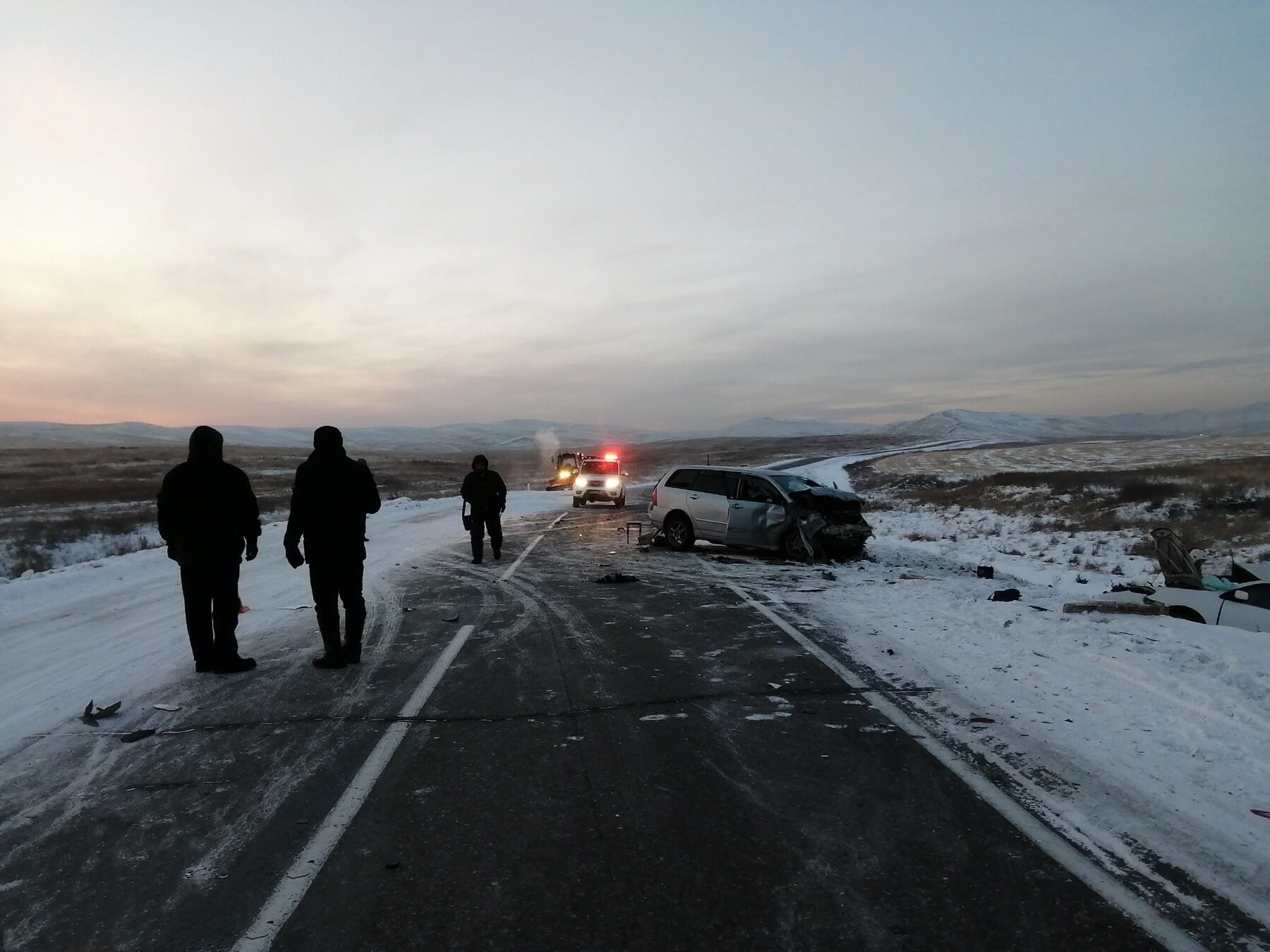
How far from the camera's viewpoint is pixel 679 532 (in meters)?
15.7

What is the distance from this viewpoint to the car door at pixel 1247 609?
25.0ft

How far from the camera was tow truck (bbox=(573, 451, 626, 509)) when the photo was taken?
28.9 meters

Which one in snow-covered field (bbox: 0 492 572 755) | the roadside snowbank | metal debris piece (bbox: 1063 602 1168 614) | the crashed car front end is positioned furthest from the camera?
the crashed car front end

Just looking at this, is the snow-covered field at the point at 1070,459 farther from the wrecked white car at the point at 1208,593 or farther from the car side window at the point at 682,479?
the wrecked white car at the point at 1208,593

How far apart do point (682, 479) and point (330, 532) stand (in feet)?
32.3

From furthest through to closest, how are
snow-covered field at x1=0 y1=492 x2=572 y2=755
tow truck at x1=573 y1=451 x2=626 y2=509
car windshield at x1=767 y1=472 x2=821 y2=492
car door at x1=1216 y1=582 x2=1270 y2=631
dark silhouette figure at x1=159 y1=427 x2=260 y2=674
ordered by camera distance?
tow truck at x1=573 y1=451 x2=626 y2=509 < car windshield at x1=767 y1=472 x2=821 y2=492 < car door at x1=1216 y1=582 x2=1270 y2=631 < dark silhouette figure at x1=159 y1=427 x2=260 y2=674 < snow-covered field at x1=0 y1=492 x2=572 y2=755

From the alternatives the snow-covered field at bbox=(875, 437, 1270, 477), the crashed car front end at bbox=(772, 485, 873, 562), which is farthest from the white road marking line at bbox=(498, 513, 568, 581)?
the snow-covered field at bbox=(875, 437, 1270, 477)

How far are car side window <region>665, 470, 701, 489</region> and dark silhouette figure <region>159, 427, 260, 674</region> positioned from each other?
10.1 m

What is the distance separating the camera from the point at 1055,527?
2034 cm

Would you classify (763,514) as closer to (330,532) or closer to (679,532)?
(679,532)

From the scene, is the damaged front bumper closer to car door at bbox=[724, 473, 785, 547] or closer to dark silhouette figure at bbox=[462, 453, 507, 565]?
car door at bbox=[724, 473, 785, 547]

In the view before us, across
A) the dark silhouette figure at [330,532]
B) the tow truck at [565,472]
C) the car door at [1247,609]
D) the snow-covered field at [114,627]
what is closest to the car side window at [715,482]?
the snow-covered field at [114,627]

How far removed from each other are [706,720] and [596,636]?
2.82 meters

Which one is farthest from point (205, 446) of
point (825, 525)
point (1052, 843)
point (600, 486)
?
point (600, 486)
